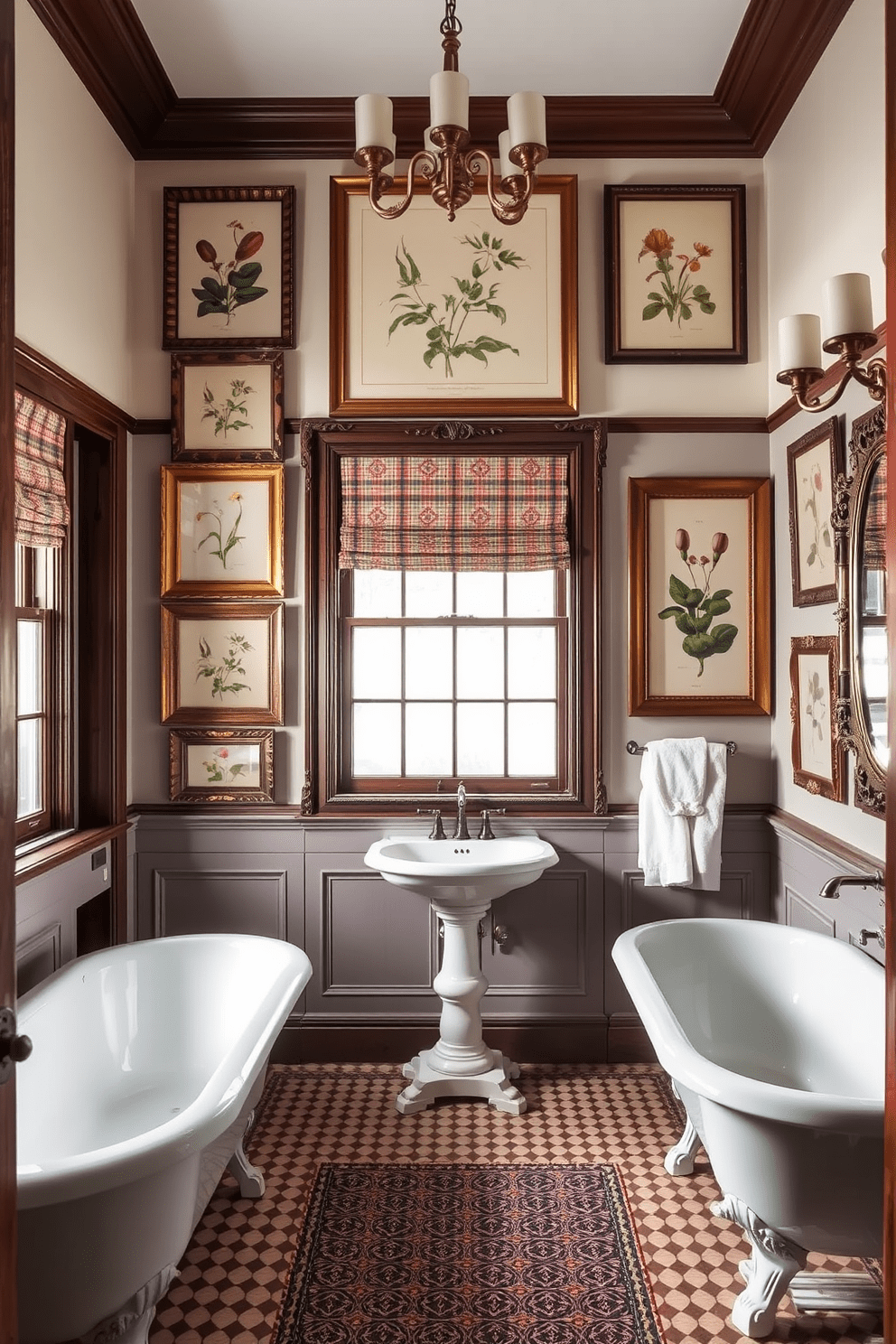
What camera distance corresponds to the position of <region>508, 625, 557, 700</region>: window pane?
357 cm

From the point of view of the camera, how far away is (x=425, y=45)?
3062 mm

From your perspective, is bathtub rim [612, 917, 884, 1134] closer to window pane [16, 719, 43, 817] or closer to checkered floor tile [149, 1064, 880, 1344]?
checkered floor tile [149, 1064, 880, 1344]

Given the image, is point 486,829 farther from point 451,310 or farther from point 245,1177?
point 451,310

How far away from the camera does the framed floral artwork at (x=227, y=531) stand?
3457 mm

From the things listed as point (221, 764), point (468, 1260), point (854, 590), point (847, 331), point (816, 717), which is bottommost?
point (468, 1260)

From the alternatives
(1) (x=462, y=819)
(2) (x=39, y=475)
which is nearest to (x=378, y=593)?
(1) (x=462, y=819)

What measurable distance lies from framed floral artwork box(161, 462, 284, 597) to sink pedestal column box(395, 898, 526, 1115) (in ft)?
4.39

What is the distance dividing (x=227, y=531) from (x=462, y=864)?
1.49m

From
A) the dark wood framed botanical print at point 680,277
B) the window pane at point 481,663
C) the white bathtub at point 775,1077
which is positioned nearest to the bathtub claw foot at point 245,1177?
the white bathtub at point 775,1077

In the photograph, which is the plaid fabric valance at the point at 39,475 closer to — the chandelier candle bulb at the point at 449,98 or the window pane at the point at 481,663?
the chandelier candle bulb at the point at 449,98

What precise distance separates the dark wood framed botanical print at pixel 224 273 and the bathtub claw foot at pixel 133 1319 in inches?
113

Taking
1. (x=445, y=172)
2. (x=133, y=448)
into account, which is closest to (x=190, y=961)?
(x=133, y=448)

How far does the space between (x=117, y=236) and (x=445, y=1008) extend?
2.91 meters

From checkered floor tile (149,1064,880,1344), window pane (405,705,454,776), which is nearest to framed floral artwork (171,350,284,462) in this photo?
window pane (405,705,454,776)
